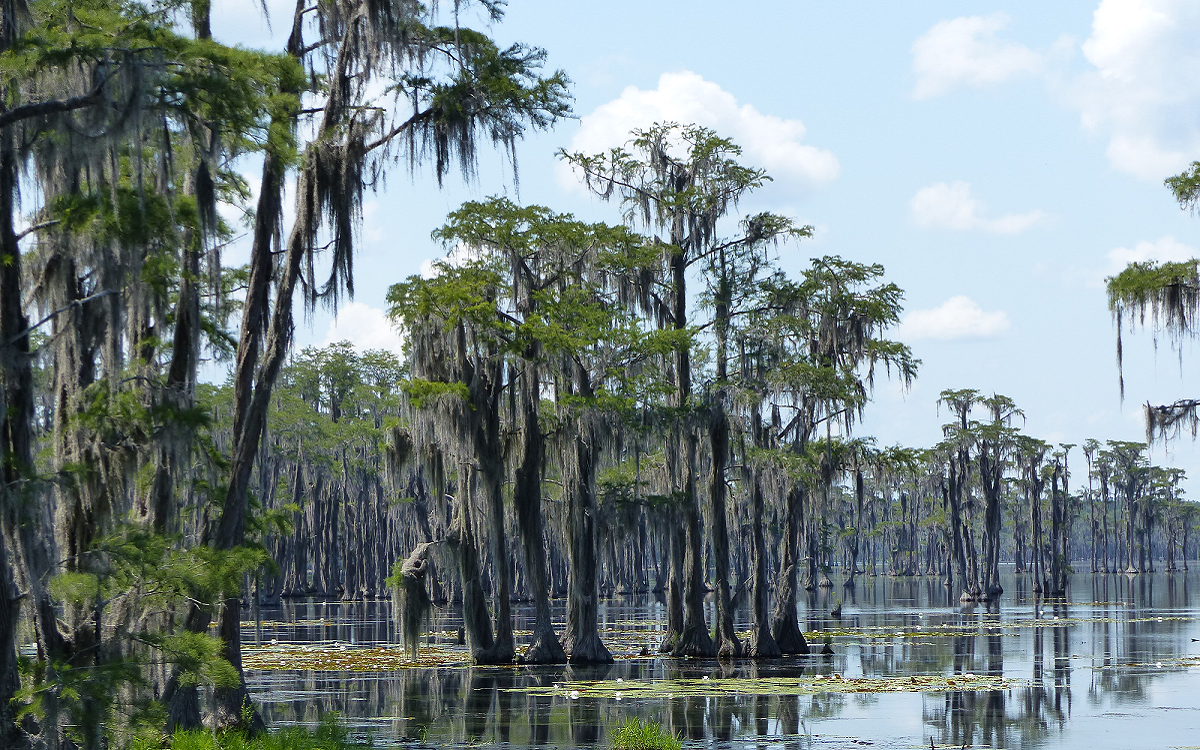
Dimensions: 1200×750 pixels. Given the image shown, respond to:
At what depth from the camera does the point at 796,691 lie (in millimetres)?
24594

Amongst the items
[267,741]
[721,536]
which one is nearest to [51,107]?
[267,741]

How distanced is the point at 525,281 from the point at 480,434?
4035 millimetres

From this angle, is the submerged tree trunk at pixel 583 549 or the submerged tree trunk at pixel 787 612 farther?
the submerged tree trunk at pixel 787 612

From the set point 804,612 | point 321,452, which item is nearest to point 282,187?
point 804,612

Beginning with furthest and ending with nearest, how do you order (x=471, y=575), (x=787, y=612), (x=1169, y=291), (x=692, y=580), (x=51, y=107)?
(x=787, y=612) < (x=692, y=580) < (x=471, y=575) < (x=1169, y=291) < (x=51, y=107)

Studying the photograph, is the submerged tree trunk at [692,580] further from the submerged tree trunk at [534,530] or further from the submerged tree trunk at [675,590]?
the submerged tree trunk at [534,530]

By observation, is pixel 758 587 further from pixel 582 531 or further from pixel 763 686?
pixel 763 686

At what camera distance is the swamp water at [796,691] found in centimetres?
1856

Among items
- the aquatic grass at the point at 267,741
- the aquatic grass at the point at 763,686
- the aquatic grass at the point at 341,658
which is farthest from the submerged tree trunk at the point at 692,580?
the aquatic grass at the point at 267,741

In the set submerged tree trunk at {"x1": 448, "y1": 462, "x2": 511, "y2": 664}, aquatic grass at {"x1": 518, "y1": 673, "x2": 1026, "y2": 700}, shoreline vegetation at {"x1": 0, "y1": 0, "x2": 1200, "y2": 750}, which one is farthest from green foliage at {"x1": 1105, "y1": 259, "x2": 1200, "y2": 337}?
submerged tree trunk at {"x1": 448, "y1": 462, "x2": 511, "y2": 664}

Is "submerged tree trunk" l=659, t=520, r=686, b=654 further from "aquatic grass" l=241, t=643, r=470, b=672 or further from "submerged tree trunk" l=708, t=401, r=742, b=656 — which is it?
"aquatic grass" l=241, t=643, r=470, b=672

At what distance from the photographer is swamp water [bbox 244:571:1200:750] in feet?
60.9

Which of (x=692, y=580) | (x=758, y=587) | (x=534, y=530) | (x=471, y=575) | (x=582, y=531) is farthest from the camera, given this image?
(x=758, y=587)

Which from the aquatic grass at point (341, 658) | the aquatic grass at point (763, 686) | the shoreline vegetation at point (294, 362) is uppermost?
the shoreline vegetation at point (294, 362)
